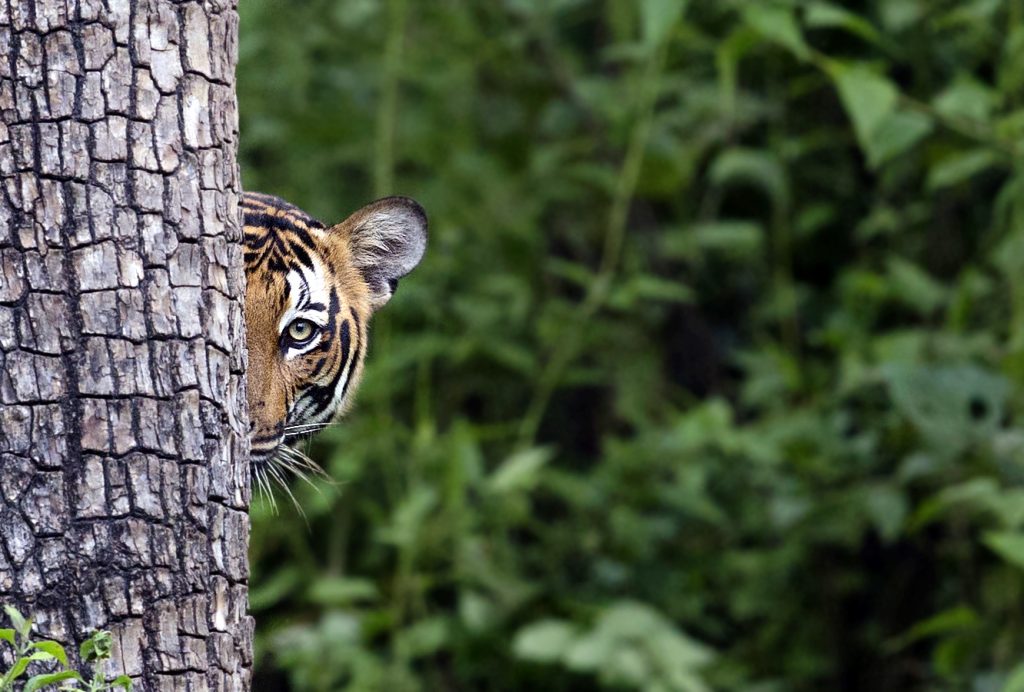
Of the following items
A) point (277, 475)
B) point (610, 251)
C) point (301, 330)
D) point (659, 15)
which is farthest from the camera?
point (610, 251)

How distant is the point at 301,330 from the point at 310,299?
7 centimetres

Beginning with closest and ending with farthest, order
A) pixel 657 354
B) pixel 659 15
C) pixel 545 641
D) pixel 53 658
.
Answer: pixel 53 658
pixel 659 15
pixel 545 641
pixel 657 354

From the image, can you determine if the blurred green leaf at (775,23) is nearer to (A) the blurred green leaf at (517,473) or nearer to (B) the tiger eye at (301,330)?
(A) the blurred green leaf at (517,473)

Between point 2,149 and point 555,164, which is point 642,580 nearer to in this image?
point 555,164

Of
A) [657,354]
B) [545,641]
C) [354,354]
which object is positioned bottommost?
[545,641]

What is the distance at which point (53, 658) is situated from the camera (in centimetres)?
194

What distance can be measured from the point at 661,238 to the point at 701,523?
1.30 metres

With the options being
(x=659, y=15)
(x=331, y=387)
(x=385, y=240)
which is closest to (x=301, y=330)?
(x=331, y=387)

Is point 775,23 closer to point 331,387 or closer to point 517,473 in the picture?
point 517,473

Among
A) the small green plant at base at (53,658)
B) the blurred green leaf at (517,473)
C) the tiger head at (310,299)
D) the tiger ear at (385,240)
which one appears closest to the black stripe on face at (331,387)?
the tiger head at (310,299)

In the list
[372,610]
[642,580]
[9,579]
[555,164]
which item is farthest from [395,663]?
[9,579]

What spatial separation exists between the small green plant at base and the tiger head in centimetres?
108

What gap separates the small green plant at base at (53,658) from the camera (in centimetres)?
187

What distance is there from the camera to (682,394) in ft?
21.6
